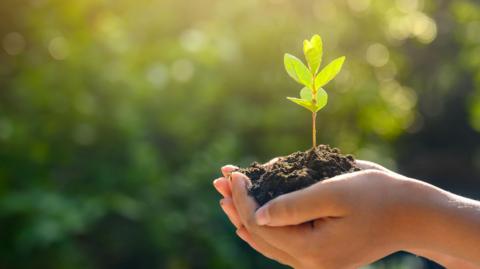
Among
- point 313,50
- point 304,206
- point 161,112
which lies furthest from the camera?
point 161,112

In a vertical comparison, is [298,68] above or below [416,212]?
above

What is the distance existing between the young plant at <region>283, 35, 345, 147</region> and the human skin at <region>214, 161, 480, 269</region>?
0.26 metres

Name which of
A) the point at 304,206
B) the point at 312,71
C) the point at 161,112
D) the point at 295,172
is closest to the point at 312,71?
the point at 312,71

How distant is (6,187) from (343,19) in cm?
289

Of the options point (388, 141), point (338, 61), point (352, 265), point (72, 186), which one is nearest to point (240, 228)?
point (352, 265)

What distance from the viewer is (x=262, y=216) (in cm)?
128

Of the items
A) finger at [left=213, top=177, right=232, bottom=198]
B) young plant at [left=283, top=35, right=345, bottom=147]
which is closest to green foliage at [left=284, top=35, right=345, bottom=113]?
young plant at [left=283, top=35, right=345, bottom=147]

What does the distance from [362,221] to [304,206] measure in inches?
4.7

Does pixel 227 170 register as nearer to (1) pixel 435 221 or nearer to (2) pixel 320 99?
(2) pixel 320 99

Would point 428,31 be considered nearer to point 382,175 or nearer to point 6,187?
point 6,187

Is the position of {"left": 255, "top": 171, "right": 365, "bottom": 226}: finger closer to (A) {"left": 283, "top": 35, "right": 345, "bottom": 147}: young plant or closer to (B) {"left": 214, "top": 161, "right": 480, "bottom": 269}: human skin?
(B) {"left": 214, "top": 161, "right": 480, "bottom": 269}: human skin

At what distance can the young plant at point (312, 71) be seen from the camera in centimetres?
153

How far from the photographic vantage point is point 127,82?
419 centimetres

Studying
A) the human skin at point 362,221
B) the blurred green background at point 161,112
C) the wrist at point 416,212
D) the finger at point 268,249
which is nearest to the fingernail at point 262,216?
the human skin at point 362,221
